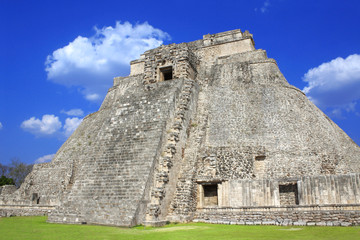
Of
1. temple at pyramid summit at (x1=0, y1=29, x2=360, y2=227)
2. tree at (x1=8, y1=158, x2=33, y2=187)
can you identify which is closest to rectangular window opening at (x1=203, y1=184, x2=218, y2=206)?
temple at pyramid summit at (x1=0, y1=29, x2=360, y2=227)

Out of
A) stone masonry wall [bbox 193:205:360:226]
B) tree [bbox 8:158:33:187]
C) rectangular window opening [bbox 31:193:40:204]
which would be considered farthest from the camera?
tree [bbox 8:158:33:187]

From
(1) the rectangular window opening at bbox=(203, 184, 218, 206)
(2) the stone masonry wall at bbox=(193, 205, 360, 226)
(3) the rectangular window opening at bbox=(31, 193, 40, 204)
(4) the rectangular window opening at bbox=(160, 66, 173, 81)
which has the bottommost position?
(2) the stone masonry wall at bbox=(193, 205, 360, 226)

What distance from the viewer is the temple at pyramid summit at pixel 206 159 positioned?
1195cm

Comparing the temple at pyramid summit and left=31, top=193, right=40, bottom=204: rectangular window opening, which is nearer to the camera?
the temple at pyramid summit

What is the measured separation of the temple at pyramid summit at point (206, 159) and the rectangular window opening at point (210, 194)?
45mm

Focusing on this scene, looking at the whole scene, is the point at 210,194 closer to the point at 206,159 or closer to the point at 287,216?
the point at 206,159

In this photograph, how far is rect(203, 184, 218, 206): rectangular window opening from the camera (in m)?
13.9

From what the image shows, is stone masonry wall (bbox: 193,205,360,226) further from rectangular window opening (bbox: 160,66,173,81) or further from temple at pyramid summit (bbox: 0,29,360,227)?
rectangular window opening (bbox: 160,66,173,81)

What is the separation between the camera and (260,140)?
1590cm

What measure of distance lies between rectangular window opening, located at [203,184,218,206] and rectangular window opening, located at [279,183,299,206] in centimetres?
283

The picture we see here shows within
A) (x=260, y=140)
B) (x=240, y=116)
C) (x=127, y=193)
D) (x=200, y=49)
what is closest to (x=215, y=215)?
(x=127, y=193)

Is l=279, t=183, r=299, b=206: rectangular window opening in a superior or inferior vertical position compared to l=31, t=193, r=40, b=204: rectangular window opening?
superior

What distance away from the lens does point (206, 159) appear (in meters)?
14.8

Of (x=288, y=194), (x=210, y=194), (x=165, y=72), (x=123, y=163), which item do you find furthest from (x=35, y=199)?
(x=288, y=194)
